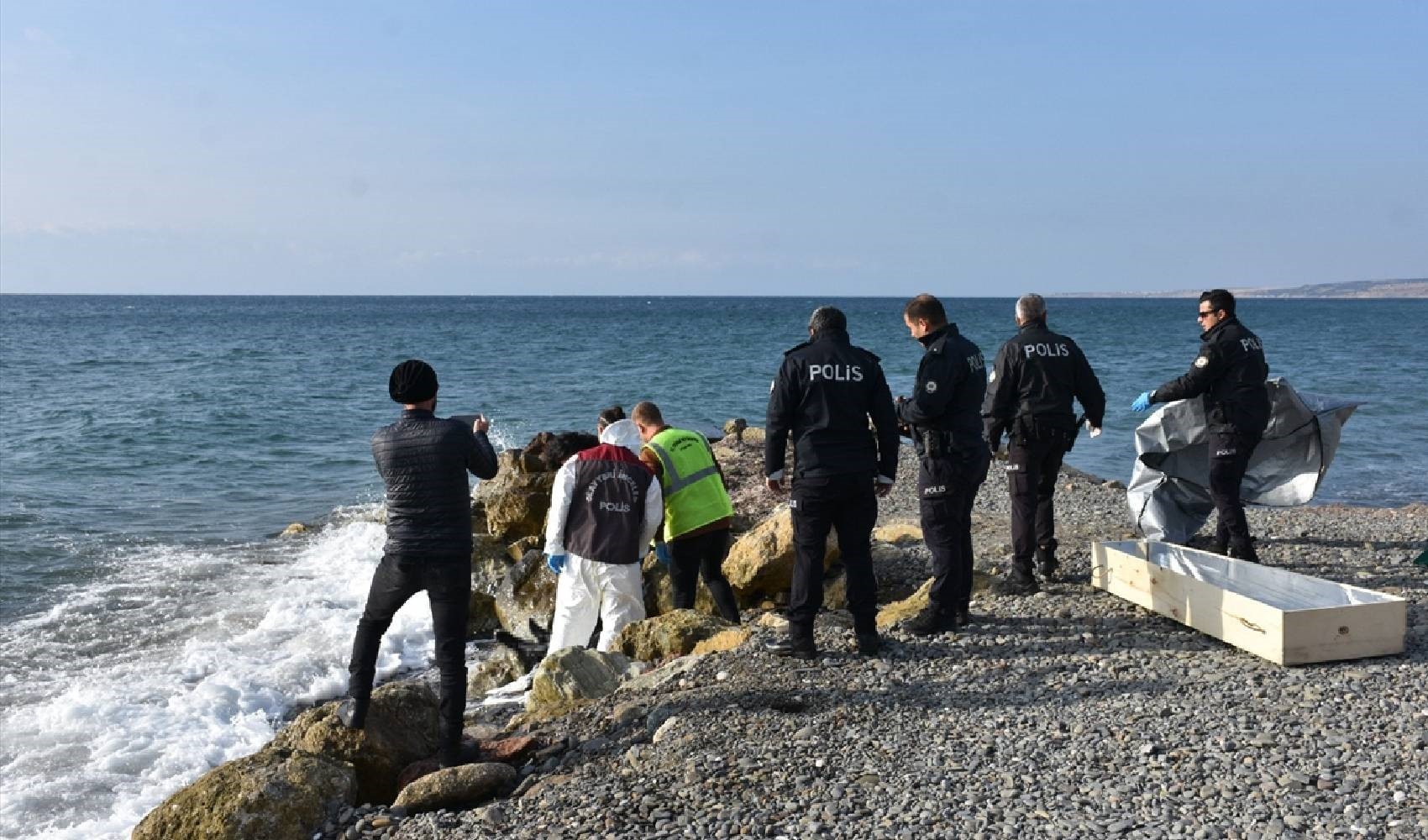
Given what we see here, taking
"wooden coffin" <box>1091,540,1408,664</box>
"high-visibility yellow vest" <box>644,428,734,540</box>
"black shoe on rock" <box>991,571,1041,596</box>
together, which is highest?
"high-visibility yellow vest" <box>644,428,734,540</box>

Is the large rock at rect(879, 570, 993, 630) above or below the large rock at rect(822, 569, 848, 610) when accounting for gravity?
above

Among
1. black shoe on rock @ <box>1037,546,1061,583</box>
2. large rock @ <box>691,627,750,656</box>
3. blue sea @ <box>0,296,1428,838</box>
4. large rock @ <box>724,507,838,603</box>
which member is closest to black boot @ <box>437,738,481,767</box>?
large rock @ <box>691,627,750,656</box>

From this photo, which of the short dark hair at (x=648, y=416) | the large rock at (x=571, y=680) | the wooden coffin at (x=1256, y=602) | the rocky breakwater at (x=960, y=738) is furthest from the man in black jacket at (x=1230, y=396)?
the large rock at (x=571, y=680)

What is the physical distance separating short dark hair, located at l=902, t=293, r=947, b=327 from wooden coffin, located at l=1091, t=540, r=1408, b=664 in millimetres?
2111

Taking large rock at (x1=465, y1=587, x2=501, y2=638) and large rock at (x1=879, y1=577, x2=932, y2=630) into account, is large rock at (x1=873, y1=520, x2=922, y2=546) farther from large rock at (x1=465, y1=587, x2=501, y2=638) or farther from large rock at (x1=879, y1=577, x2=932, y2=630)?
large rock at (x1=465, y1=587, x2=501, y2=638)

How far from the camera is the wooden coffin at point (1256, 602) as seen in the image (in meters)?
6.59

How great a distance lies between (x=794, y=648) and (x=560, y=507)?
75.9 inches

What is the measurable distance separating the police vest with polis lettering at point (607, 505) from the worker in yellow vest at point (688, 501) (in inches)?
10.8

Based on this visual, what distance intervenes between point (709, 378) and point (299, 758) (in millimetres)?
34356

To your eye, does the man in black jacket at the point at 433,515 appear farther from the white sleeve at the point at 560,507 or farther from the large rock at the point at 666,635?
the large rock at the point at 666,635

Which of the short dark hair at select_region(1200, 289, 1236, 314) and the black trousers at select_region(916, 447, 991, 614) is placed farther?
the short dark hair at select_region(1200, 289, 1236, 314)

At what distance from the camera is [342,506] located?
19203 mm

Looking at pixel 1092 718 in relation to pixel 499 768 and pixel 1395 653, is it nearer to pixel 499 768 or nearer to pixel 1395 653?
pixel 1395 653

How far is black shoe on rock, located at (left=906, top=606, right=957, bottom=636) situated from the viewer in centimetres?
750
